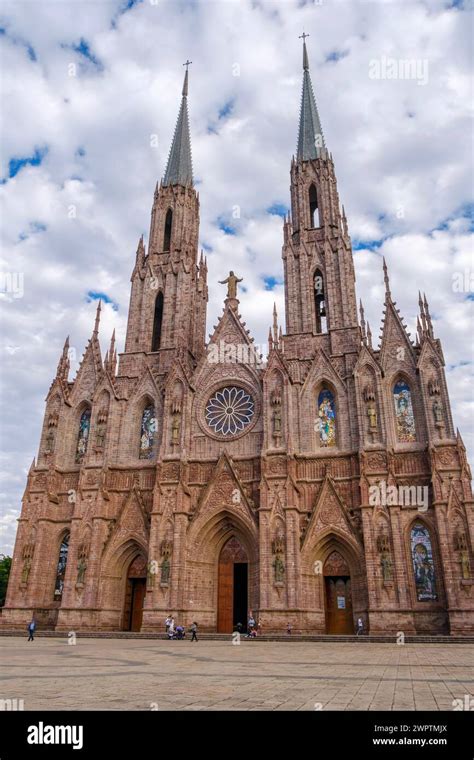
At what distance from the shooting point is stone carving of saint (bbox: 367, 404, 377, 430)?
1210 inches

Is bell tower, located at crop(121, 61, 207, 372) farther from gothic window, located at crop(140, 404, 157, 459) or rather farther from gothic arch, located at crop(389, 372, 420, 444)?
gothic arch, located at crop(389, 372, 420, 444)

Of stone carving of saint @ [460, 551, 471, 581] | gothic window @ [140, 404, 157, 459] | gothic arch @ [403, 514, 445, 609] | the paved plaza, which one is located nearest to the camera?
the paved plaza

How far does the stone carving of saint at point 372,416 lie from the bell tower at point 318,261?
4.64 metres

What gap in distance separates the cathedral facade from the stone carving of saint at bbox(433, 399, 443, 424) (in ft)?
0.30

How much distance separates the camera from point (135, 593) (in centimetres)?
3253

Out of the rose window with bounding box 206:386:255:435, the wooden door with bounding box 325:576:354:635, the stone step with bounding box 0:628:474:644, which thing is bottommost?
the stone step with bounding box 0:628:474:644

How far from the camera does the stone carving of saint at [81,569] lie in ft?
102

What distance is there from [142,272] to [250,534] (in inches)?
855

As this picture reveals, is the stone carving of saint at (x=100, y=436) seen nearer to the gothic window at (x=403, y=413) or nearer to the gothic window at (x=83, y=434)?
the gothic window at (x=83, y=434)

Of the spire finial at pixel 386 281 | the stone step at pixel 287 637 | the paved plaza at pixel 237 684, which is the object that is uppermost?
the spire finial at pixel 386 281

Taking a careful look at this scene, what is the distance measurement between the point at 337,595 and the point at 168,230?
3018 centimetres

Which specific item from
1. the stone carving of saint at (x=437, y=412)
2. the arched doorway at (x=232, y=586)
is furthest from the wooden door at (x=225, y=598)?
the stone carving of saint at (x=437, y=412)

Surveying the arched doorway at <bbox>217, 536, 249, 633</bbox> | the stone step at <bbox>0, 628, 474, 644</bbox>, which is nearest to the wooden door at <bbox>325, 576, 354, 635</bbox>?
the stone step at <bbox>0, 628, 474, 644</bbox>
